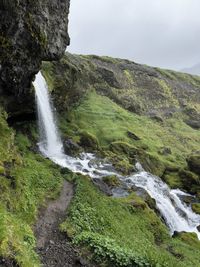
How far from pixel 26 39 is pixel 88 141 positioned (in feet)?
81.1

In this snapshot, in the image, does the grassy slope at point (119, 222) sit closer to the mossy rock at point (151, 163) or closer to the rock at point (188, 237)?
the rock at point (188, 237)

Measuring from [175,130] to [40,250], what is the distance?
77.4 metres

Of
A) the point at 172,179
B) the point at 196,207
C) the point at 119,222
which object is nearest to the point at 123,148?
the point at 172,179

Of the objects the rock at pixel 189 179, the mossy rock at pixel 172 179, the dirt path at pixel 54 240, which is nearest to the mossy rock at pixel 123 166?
the mossy rock at pixel 172 179

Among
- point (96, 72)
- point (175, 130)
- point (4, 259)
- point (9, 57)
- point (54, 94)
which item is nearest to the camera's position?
point (4, 259)

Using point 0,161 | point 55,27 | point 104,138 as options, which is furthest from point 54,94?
point 0,161

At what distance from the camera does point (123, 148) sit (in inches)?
2557

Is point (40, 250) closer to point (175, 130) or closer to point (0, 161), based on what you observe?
point (0, 161)

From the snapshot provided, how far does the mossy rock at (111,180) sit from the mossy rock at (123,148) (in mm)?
14670

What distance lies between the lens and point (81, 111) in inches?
3091

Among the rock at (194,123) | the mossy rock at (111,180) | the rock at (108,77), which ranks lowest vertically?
the rock at (194,123)

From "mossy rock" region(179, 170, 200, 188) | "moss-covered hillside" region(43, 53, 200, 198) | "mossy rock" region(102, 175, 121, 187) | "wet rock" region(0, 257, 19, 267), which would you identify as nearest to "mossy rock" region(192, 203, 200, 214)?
"moss-covered hillside" region(43, 53, 200, 198)

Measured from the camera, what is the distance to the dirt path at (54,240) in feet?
75.8

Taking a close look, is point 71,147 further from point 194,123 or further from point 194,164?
point 194,123
